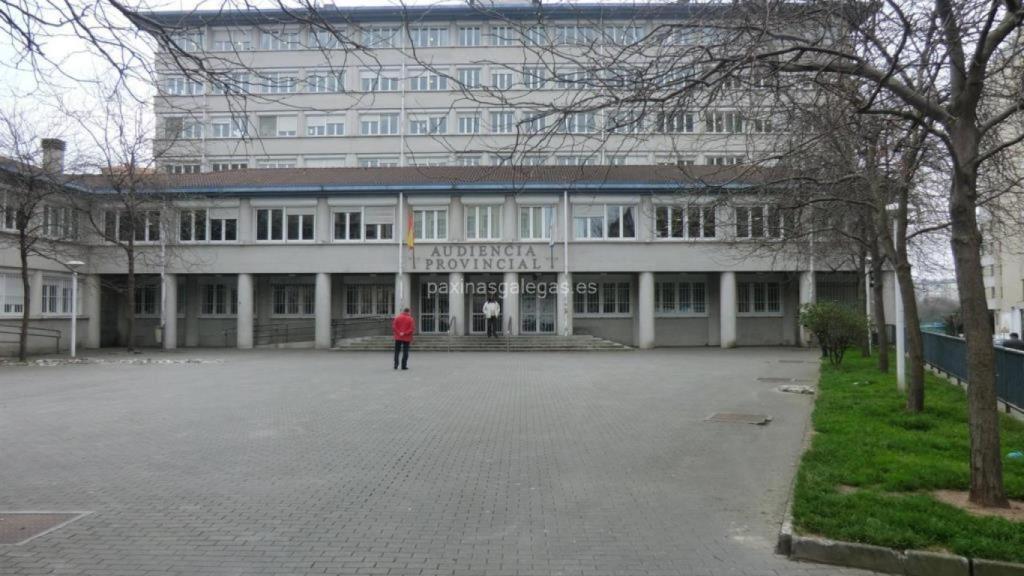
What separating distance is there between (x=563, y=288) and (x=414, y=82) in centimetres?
2100

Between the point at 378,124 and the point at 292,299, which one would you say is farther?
the point at 378,124

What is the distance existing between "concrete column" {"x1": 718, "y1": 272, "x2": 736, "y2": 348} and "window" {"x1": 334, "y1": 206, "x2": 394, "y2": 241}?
15.5 meters

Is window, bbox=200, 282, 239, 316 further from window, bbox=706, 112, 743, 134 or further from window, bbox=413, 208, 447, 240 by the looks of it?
window, bbox=706, 112, 743, 134

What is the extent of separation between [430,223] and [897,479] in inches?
1083

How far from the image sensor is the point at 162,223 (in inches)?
1208

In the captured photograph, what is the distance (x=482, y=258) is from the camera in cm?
3200

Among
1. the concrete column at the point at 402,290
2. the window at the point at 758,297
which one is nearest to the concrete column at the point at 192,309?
the concrete column at the point at 402,290

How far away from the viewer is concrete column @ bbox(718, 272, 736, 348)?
31891 mm

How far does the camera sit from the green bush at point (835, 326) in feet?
64.6

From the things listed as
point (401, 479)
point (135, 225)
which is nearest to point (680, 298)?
point (135, 225)

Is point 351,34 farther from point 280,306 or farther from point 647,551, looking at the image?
point 280,306

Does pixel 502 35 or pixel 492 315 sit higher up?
pixel 502 35

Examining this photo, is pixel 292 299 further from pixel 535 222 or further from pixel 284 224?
pixel 535 222

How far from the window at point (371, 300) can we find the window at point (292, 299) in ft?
6.39
